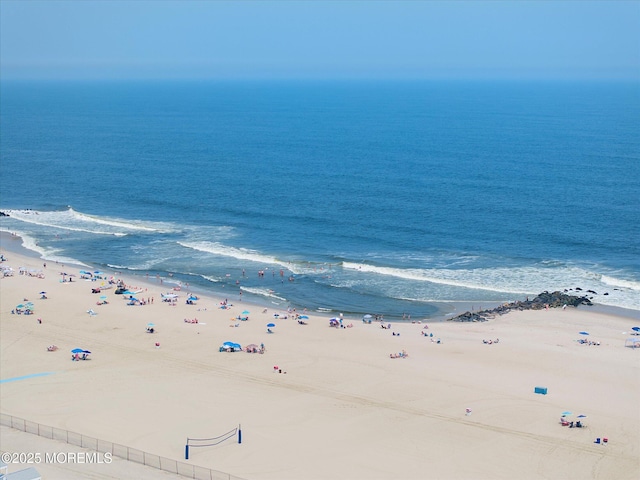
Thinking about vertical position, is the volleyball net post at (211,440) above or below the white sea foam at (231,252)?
below

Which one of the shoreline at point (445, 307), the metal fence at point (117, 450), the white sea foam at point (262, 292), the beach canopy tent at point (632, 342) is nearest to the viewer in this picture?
the metal fence at point (117, 450)

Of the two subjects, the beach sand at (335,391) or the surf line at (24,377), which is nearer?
the beach sand at (335,391)

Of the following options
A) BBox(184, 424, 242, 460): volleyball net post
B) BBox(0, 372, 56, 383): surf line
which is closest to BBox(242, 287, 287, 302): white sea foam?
BBox(0, 372, 56, 383): surf line

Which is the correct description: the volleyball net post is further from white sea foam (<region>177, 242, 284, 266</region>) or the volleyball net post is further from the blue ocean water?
white sea foam (<region>177, 242, 284, 266</region>)

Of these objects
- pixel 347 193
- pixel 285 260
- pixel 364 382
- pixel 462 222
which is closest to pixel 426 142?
pixel 347 193

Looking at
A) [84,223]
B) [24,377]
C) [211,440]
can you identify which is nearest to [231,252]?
[84,223]

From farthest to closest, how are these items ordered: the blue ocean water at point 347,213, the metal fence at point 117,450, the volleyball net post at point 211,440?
the blue ocean water at point 347,213 < the volleyball net post at point 211,440 < the metal fence at point 117,450

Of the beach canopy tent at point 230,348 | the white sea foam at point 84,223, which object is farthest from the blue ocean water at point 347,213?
the beach canopy tent at point 230,348

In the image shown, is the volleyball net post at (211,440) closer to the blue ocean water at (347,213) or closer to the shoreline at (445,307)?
the shoreline at (445,307)
